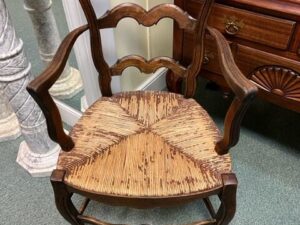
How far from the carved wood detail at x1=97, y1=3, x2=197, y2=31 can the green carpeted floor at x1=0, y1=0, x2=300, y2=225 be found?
0.44 metres

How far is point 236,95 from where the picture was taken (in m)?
0.75

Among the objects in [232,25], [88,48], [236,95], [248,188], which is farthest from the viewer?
[248,188]

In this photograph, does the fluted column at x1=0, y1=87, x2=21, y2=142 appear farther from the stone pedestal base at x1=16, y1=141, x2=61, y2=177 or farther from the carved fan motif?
the carved fan motif

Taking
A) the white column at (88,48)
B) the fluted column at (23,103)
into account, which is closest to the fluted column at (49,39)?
the white column at (88,48)

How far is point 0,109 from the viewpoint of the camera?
1.58m

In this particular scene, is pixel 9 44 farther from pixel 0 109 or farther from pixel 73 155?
pixel 0 109

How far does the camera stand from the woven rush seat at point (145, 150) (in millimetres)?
859

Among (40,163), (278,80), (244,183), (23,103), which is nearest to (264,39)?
(278,80)

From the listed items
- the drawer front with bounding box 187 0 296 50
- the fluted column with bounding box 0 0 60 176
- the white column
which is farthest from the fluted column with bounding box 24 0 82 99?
the drawer front with bounding box 187 0 296 50

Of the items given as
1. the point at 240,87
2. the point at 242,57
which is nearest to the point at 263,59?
the point at 242,57

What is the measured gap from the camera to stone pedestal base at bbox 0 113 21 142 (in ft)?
5.24

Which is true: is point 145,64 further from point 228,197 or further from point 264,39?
point 228,197

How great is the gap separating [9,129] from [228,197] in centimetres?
122

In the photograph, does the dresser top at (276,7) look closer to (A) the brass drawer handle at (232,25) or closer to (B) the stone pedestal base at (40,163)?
(A) the brass drawer handle at (232,25)
